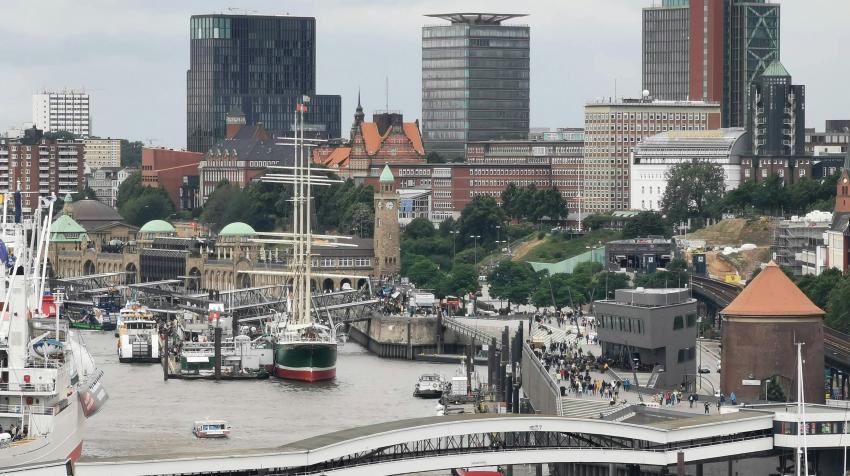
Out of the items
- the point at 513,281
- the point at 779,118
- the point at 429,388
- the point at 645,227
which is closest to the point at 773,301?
the point at 429,388

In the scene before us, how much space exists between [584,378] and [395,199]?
3540 inches

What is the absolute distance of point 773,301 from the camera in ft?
284

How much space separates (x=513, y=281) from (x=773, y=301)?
66.2 meters

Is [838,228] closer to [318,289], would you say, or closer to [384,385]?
[384,385]

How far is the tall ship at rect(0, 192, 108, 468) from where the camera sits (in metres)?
70.9

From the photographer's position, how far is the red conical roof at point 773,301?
86375mm

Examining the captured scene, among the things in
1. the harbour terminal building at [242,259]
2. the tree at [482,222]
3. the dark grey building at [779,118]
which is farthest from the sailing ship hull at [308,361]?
the dark grey building at [779,118]

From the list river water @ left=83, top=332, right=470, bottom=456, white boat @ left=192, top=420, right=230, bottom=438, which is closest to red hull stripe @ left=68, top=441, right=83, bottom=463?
river water @ left=83, top=332, right=470, bottom=456

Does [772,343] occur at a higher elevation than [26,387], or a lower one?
higher

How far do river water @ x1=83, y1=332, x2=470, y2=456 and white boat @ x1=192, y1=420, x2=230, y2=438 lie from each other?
0.37m

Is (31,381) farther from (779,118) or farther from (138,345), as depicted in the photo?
(779,118)

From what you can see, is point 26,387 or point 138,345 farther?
point 138,345

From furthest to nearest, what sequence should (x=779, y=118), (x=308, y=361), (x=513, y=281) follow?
(x=779, y=118)
(x=513, y=281)
(x=308, y=361)

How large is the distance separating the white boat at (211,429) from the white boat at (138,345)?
120 feet
